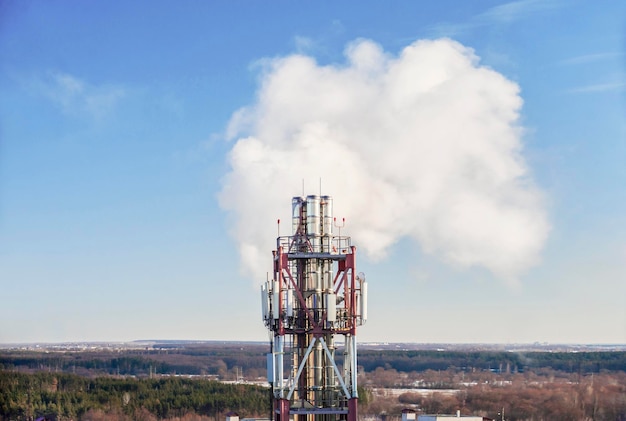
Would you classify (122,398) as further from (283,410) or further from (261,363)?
(283,410)

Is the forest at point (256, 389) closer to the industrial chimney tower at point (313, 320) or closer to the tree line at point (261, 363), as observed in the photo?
the tree line at point (261, 363)

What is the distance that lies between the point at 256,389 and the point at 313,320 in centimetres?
5744

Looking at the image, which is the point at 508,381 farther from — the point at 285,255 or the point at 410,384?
the point at 285,255

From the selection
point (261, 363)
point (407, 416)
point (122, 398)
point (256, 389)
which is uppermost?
point (261, 363)

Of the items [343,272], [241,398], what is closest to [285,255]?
[343,272]

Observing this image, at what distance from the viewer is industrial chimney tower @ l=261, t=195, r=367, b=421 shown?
77.7 feet

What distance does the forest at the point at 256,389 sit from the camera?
7525 cm

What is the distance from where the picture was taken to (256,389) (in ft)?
262

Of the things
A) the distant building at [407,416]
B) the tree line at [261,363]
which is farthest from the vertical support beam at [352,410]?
the tree line at [261,363]

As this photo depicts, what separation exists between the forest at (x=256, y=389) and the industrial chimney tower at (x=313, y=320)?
32.9m

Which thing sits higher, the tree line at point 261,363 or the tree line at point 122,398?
the tree line at point 261,363

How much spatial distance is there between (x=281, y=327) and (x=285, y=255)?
1.71 metres

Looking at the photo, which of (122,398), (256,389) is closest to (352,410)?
(256,389)

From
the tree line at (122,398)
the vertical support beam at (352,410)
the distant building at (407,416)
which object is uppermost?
the vertical support beam at (352,410)
